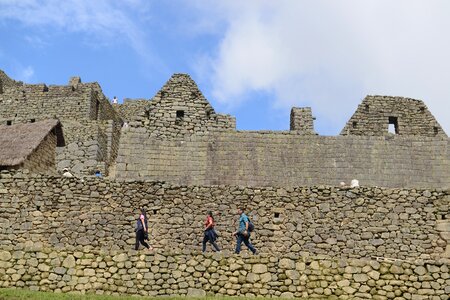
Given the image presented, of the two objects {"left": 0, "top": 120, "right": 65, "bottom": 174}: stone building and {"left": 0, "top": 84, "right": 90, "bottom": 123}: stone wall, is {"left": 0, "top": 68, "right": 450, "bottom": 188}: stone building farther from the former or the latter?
{"left": 0, "top": 84, "right": 90, "bottom": 123}: stone wall

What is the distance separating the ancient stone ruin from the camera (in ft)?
49.8

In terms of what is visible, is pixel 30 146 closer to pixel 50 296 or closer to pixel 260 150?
pixel 260 150

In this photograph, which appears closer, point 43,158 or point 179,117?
point 179,117

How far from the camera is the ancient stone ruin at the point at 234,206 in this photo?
15.2 m

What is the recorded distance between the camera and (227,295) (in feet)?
49.4

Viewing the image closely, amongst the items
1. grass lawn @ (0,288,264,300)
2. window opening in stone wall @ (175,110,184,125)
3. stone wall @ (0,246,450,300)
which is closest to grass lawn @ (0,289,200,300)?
grass lawn @ (0,288,264,300)

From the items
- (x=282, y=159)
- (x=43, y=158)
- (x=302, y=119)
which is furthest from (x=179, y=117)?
(x=43, y=158)

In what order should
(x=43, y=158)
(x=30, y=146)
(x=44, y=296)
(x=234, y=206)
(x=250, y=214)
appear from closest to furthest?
(x=44, y=296) → (x=250, y=214) → (x=234, y=206) → (x=30, y=146) → (x=43, y=158)

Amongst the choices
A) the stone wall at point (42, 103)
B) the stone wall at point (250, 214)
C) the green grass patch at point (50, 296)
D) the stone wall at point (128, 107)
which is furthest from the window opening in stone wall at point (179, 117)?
the stone wall at point (128, 107)

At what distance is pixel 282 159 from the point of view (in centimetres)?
2380

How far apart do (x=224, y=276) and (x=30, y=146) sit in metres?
13.0

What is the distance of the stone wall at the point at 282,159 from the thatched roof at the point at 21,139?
13.3ft

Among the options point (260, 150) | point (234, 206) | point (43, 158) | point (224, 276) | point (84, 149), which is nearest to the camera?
point (224, 276)

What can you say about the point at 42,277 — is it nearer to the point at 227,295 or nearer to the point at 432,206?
the point at 227,295
